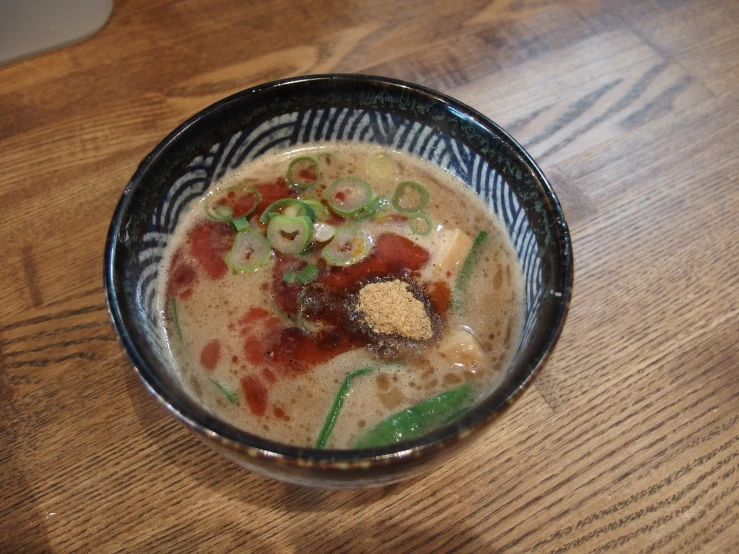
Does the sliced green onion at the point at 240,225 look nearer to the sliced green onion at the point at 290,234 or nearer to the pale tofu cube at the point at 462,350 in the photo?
the sliced green onion at the point at 290,234

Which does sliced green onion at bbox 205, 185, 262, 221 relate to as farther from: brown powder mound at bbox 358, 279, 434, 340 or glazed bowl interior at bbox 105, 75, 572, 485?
brown powder mound at bbox 358, 279, 434, 340

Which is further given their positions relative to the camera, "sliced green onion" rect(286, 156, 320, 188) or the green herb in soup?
"sliced green onion" rect(286, 156, 320, 188)

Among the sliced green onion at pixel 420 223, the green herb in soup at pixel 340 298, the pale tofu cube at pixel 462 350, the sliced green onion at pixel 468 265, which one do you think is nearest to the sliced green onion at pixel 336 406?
the green herb in soup at pixel 340 298

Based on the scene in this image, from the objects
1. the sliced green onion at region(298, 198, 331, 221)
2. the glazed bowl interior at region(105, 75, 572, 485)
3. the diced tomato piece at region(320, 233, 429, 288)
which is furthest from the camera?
the sliced green onion at region(298, 198, 331, 221)

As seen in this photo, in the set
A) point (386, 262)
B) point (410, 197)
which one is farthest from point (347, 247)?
point (410, 197)

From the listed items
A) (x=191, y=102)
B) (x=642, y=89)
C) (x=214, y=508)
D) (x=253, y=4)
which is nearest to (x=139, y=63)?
(x=191, y=102)

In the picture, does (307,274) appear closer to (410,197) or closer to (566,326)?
(410,197)

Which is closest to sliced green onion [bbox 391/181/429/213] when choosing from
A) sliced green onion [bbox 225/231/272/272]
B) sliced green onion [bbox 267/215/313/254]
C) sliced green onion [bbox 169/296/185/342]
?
sliced green onion [bbox 267/215/313/254]
